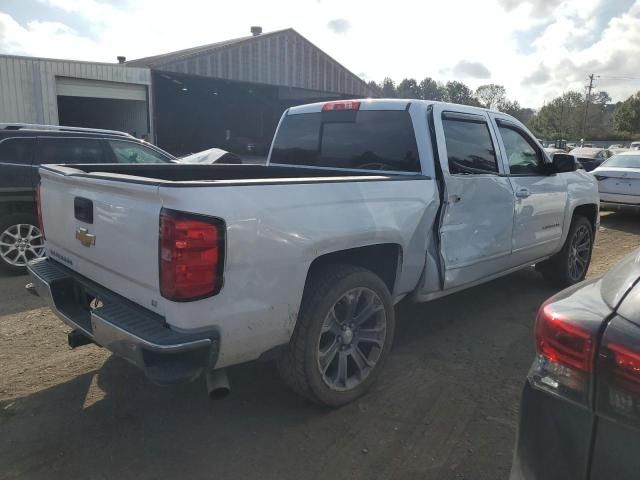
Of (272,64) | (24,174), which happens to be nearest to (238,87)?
(272,64)

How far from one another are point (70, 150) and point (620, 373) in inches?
267

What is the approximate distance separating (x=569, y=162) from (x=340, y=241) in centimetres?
337

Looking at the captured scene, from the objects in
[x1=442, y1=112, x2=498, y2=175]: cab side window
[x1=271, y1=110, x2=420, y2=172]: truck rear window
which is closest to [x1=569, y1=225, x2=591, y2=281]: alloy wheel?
[x1=442, y1=112, x2=498, y2=175]: cab side window

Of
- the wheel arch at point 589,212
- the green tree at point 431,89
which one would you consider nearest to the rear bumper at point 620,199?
the wheel arch at point 589,212

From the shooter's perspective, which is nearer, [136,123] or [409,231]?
[409,231]

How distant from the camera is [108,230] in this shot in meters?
2.78

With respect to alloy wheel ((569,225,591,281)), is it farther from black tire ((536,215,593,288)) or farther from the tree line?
the tree line

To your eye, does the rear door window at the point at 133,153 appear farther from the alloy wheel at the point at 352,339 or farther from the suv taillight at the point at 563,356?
the suv taillight at the point at 563,356

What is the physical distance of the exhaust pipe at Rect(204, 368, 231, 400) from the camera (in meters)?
2.62

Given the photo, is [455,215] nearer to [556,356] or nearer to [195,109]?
[556,356]

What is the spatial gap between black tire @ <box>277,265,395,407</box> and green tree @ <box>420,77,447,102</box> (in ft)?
341

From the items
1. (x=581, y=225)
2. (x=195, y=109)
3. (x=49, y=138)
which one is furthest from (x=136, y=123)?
(x=581, y=225)

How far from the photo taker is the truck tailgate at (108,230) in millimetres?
2502

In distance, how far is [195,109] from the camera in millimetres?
35500
